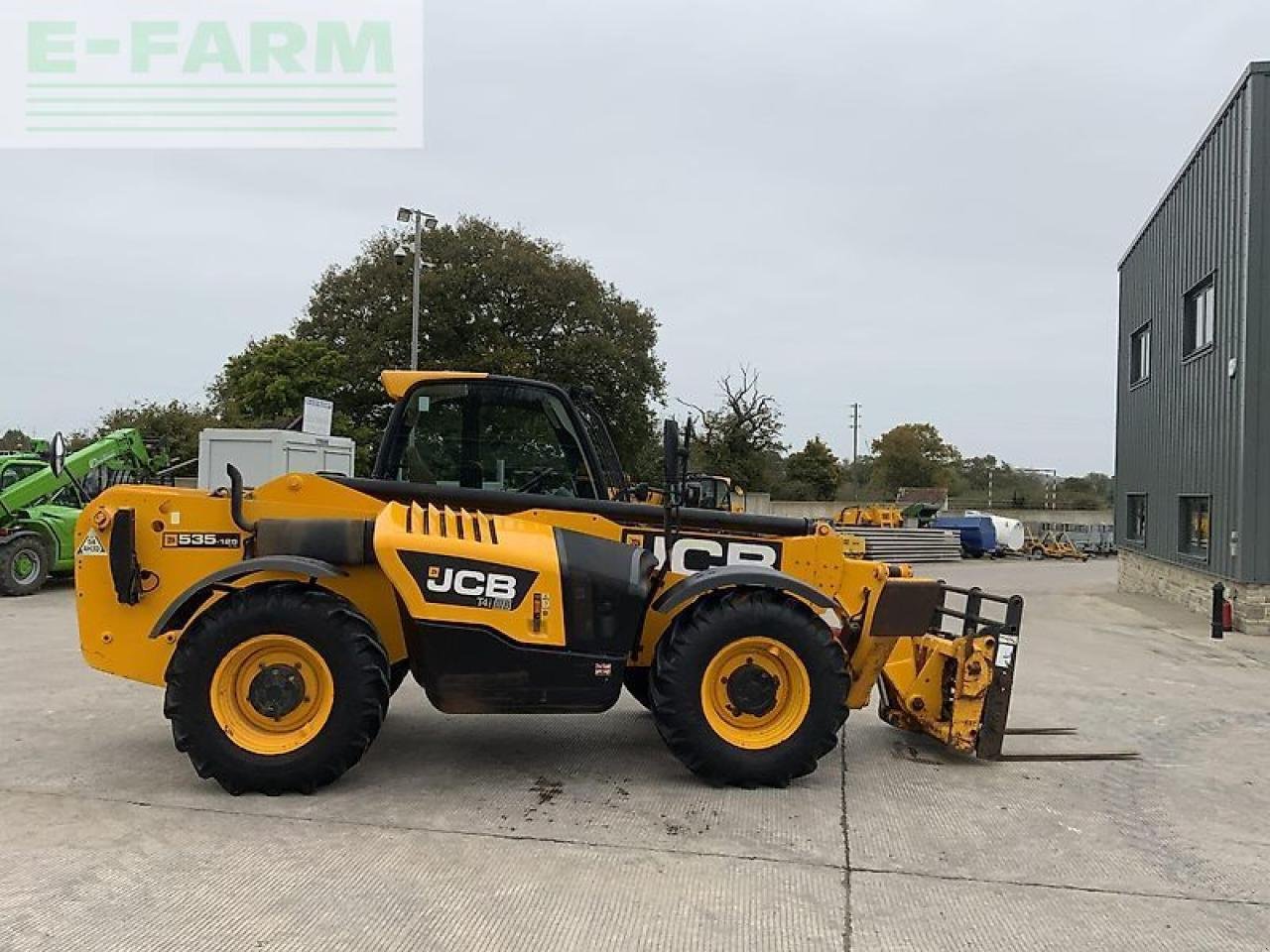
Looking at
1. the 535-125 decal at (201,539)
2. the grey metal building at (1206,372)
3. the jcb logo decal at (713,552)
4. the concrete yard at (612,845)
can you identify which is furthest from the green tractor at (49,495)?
the grey metal building at (1206,372)

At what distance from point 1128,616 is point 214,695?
1459cm

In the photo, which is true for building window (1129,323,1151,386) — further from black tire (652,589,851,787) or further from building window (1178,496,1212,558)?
black tire (652,589,851,787)

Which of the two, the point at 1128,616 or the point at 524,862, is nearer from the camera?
the point at 524,862

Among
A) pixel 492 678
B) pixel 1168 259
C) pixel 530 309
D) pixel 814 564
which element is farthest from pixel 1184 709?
pixel 530 309

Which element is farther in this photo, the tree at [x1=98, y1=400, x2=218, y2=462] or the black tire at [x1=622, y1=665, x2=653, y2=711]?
the tree at [x1=98, y1=400, x2=218, y2=462]

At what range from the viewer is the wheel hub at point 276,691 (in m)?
5.18

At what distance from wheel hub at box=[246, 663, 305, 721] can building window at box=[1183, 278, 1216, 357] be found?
1479cm

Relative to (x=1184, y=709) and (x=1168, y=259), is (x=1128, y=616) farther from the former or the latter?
(x=1184, y=709)

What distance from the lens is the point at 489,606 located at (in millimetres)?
5238

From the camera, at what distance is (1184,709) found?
817cm

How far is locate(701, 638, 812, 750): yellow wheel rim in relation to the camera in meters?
5.46

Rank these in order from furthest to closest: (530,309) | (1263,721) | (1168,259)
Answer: (530,309), (1168,259), (1263,721)

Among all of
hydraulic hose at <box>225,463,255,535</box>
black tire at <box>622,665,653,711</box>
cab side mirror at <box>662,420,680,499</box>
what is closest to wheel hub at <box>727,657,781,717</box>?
black tire at <box>622,665,653,711</box>

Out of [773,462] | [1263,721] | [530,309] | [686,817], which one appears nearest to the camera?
[686,817]
